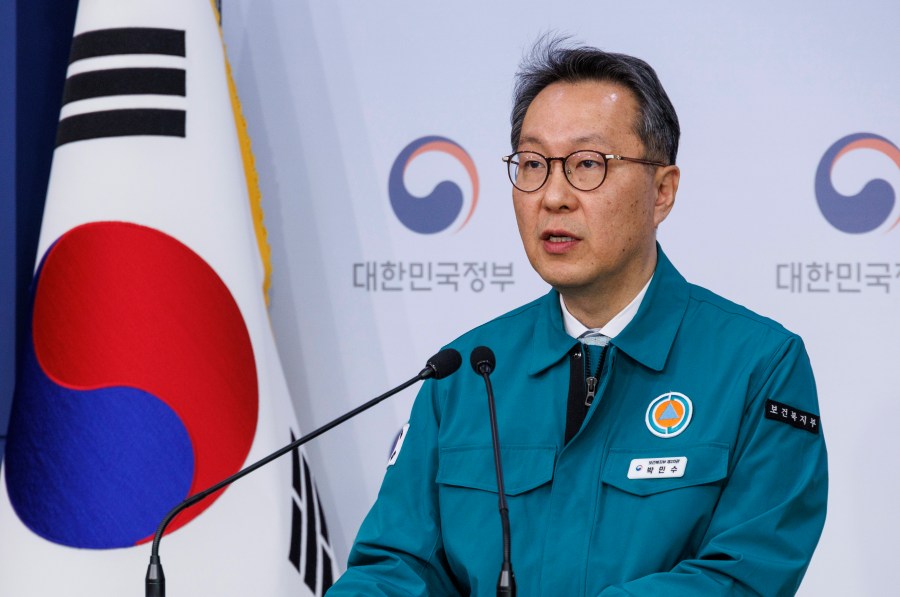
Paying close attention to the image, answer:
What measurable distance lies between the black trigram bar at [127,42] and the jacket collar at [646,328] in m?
1.15

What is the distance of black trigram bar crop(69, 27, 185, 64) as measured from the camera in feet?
8.02

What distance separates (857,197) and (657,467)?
52.7 inches

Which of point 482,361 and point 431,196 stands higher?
point 431,196

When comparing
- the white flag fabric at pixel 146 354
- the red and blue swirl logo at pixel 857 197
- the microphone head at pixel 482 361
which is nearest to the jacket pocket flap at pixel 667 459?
the microphone head at pixel 482 361

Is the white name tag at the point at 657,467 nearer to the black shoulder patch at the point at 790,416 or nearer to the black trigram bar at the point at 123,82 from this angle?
the black shoulder patch at the point at 790,416

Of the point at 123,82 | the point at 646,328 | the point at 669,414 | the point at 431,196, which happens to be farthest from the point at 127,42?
the point at 669,414

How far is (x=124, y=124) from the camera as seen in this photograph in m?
2.42

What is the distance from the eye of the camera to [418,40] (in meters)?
2.89

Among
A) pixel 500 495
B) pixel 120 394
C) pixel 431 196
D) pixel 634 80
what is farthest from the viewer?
pixel 431 196

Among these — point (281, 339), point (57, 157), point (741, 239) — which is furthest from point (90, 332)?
point (741, 239)

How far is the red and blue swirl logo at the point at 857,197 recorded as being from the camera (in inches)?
103

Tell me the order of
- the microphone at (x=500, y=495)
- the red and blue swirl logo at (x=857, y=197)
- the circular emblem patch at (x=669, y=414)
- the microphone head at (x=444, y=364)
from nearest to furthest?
the microphone at (x=500, y=495)
the microphone head at (x=444, y=364)
the circular emblem patch at (x=669, y=414)
the red and blue swirl logo at (x=857, y=197)

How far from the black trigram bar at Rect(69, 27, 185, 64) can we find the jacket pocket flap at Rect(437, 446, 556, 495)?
1238 mm

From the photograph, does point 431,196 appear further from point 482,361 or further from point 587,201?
point 482,361
